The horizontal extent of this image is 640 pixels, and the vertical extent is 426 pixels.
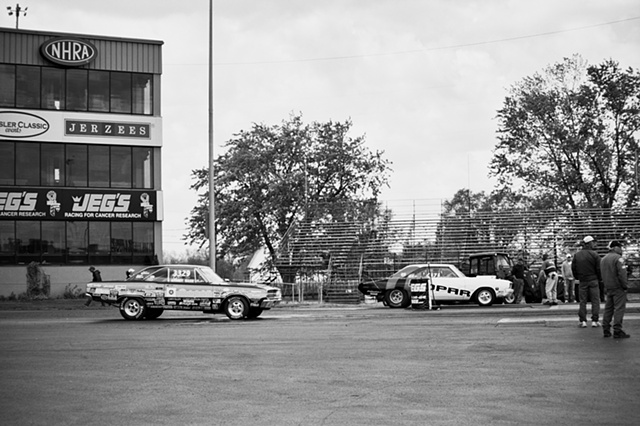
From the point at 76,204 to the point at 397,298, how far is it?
2093 centimetres

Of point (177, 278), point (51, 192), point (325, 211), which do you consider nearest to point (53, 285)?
point (51, 192)

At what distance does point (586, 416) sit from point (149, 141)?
41457mm

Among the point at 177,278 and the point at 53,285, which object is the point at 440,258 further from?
the point at 177,278

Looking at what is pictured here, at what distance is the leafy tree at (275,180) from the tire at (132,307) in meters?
35.8

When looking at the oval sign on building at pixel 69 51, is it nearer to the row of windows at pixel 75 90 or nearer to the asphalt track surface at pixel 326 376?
the row of windows at pixel 75 90

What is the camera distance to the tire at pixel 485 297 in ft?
105

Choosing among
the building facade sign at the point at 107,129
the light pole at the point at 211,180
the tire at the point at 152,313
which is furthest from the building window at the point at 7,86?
the tire at the point at 152,313

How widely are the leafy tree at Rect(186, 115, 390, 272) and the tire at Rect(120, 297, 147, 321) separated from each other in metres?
35.8

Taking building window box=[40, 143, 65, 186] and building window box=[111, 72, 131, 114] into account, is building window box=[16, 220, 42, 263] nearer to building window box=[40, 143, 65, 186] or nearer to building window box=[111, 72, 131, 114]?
building window box=[40, 143, 65, 186]

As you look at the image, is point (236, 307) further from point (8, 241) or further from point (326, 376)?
point (8, 241)

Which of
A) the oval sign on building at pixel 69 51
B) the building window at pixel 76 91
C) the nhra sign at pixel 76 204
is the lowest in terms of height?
the nhra sign at pixel 76 204

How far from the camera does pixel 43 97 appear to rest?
46.6 metres

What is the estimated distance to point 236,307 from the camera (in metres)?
25.7

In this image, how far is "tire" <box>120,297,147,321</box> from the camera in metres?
25.8
